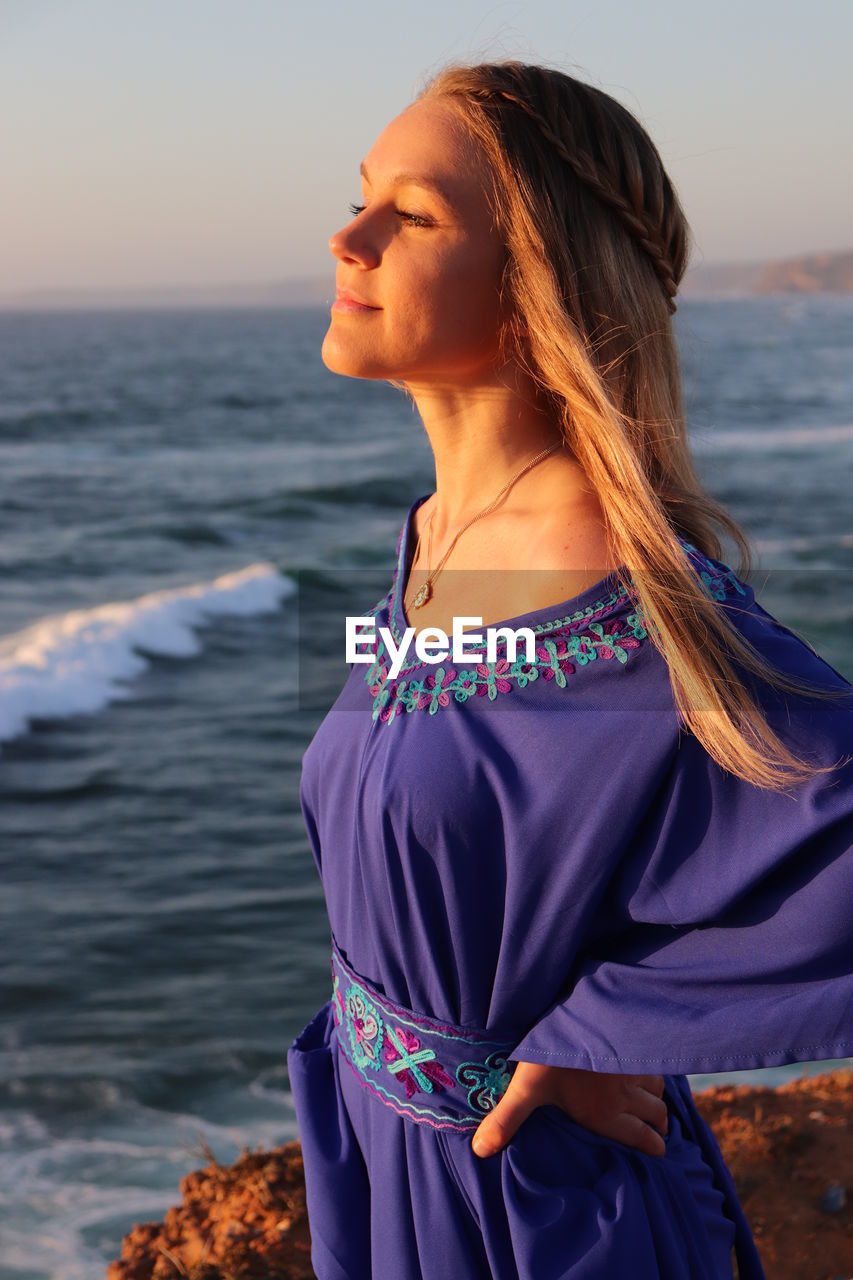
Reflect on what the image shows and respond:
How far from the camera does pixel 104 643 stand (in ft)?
37.7

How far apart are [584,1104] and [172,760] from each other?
7.38 m

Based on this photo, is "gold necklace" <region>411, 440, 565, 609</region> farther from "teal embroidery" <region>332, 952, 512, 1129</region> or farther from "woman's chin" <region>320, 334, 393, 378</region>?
"teal embroidery" <region>332, 952, 512, 1129</region>

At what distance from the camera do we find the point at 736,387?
114 ft

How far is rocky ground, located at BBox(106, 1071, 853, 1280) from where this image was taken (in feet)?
9.67

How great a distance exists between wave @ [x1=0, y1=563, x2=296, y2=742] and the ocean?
3cm

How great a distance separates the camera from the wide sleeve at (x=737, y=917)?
150cm

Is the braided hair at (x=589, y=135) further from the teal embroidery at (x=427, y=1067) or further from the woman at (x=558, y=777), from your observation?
the teal embroidery at (x=427, y=1067)

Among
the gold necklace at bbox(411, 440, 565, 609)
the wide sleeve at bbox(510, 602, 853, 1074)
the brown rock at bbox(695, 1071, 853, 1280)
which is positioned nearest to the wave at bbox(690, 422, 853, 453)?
the brown rock at bbox(695, 1071, 853, 1280)

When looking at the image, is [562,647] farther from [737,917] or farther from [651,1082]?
[651,1082]

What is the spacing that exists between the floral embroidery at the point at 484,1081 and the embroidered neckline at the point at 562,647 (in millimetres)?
443

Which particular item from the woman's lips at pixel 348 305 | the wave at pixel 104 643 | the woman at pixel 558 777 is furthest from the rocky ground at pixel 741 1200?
the wave at pixel 104 643

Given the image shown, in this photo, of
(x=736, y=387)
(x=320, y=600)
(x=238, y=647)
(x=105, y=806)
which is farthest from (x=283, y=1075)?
(x=736, y=387)

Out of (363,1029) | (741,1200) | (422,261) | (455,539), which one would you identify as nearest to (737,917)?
(363,1029)

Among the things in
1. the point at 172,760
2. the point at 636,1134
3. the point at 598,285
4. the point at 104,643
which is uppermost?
the point at 598,285
